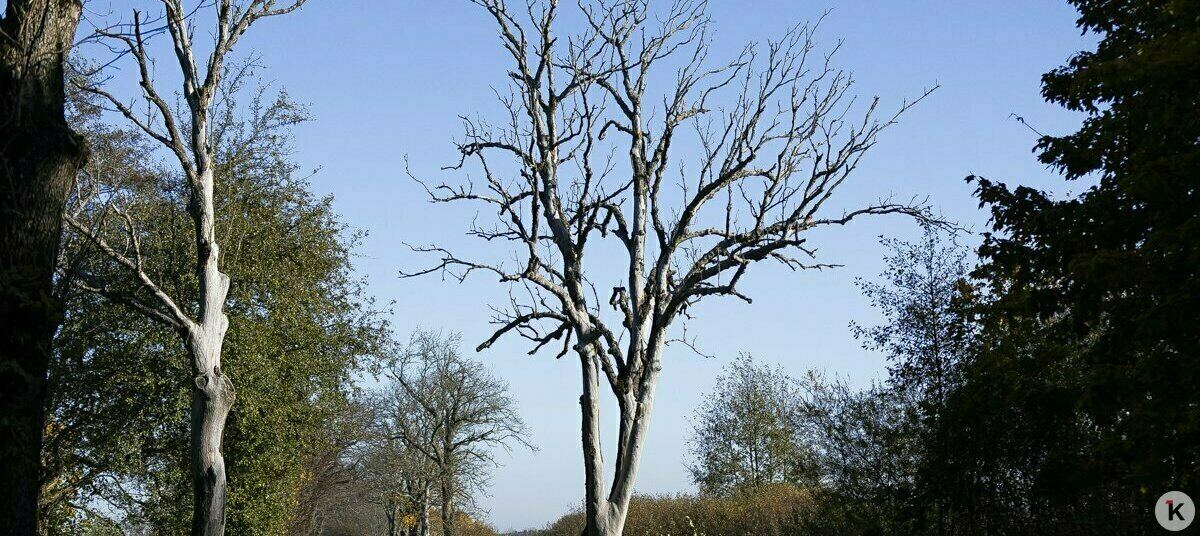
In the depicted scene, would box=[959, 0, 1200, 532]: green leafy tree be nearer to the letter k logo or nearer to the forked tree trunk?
the letter k logo

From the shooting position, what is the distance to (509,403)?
40562mm

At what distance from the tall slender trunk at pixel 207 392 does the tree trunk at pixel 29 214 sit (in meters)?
5.86

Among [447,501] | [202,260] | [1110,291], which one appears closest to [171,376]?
[202,260]

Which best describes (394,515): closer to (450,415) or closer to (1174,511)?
(450,415)

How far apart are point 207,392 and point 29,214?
629 centimetres

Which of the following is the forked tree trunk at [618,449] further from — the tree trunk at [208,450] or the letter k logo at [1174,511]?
the letter k logo at [1174,511]

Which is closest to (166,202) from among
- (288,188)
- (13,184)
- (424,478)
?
(288,188)

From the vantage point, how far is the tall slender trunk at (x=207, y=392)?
14.0 meters

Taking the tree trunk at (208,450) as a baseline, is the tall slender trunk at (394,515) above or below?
above

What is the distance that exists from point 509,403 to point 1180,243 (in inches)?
1308

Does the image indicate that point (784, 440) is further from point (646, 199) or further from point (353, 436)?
point (646, 199)

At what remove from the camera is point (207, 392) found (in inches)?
556

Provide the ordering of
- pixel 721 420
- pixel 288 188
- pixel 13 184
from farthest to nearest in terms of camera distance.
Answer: pixel 721 420 → pixel 288 188 → pixel 13 184

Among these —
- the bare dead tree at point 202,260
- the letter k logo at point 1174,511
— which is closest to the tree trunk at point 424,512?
the bare dead tree at point 202,260
